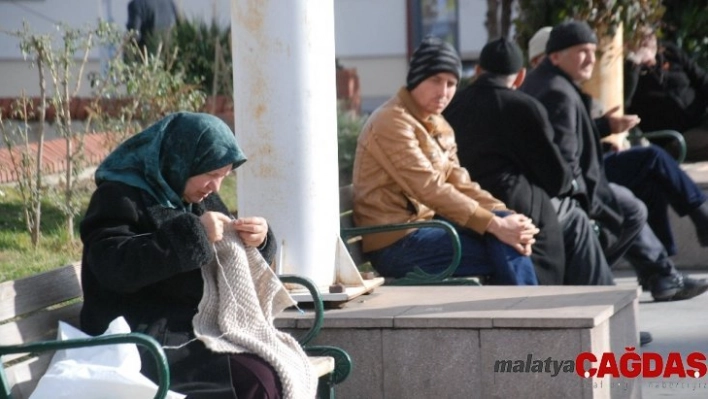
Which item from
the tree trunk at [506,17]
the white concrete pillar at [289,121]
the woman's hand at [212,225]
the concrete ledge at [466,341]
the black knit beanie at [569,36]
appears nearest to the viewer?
the woman's hand at [212,225]

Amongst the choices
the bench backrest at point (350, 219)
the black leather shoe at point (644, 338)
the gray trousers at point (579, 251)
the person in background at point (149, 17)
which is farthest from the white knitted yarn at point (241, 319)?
the person in background at point (149, 17)

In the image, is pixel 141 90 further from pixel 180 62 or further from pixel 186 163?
pixel 186 163

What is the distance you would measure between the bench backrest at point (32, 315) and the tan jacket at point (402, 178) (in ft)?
5.86

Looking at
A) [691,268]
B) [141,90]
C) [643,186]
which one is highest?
[141,90]

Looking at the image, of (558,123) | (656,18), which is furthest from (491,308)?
(656,18)

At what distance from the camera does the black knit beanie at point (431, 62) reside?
591cm

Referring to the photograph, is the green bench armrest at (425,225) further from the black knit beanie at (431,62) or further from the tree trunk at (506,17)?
the tree trunk at (506,17)

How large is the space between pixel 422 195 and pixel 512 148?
65 centimetres

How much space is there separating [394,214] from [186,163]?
6.11 feet

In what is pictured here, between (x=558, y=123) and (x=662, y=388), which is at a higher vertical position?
(x=558, y=123)

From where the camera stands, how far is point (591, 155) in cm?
698

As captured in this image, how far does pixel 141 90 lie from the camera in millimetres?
8805

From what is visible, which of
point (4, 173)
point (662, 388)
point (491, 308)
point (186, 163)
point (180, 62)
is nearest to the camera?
point (186, 163)

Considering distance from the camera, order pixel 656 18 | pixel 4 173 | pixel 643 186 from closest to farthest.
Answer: pixel 643 186 < pixel 4 173 < pixel 656 18
